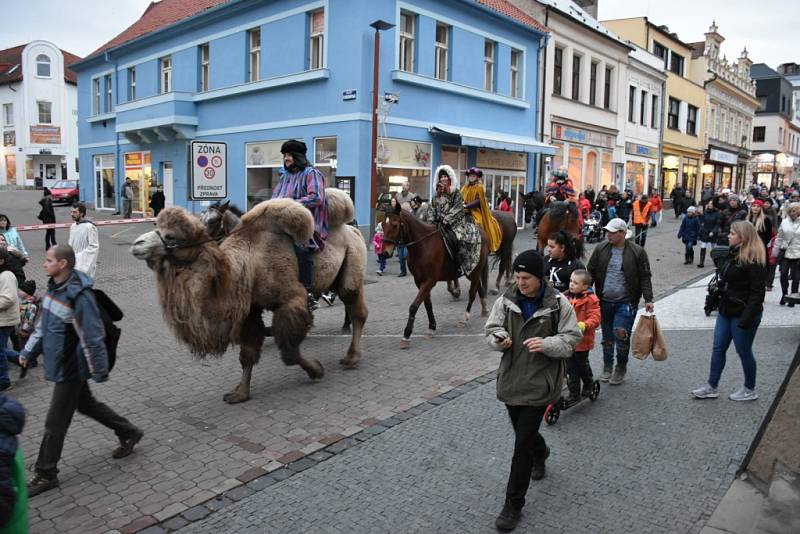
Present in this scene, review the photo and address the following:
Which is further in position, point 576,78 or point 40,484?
point 576,78

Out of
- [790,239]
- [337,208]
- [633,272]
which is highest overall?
[337,208]

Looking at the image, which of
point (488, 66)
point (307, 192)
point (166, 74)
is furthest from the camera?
point (166, 74)

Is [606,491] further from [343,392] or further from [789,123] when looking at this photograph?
[789,123]

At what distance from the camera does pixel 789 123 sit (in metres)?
66.2

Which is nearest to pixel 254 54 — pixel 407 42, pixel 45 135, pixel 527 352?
pixel 407 42

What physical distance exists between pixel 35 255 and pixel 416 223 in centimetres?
1276

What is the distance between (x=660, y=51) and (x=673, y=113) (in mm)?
4049

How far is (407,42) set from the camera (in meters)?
19.8

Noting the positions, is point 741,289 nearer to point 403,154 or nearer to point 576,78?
point 403,154

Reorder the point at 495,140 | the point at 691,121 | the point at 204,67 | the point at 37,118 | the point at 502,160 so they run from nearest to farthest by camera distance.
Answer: the point at 495,140
the point at 204,67
the point at 502,160
the point at 691,121
the point at 37,118

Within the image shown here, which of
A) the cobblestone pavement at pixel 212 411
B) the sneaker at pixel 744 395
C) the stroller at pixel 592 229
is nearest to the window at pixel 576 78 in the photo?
the stroller at pixel 592 229

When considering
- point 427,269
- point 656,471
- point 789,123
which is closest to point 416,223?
point 427,269

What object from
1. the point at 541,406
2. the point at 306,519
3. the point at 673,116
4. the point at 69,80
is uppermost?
the point at 69,80

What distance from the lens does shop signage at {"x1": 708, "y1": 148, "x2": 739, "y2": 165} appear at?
A: 44.9 meters
